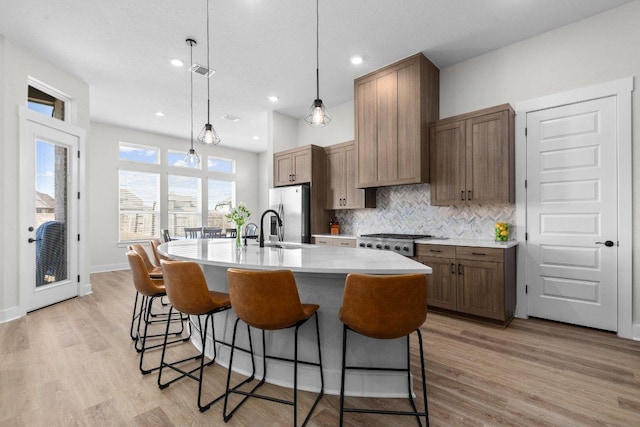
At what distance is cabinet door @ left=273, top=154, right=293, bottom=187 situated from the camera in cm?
549

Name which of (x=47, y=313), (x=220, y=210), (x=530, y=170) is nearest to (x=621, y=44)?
(x=530, y=170)

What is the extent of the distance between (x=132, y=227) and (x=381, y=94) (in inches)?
245

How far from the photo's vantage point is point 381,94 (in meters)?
4.22

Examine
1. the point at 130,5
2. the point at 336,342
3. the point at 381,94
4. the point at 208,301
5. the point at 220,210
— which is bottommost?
the point at 336,342

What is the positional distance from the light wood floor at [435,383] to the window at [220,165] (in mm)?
5701

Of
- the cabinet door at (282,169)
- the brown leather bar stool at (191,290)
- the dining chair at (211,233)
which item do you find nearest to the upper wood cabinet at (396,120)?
the cabinet door at (282,169)

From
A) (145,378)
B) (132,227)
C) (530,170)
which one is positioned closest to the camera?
(145,378)

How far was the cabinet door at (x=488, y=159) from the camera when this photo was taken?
3.41m

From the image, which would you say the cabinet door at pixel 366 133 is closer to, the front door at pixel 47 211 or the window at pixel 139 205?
the front door at pixel 47 211

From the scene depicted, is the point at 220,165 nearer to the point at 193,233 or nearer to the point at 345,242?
the point at 193,233

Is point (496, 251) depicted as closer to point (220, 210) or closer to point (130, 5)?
point (130, 5)

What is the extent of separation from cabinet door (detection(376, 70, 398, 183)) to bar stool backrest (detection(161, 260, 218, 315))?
291cm

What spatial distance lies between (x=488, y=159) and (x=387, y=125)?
53.1 inches

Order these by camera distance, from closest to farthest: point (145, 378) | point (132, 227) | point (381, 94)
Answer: point (145, 378) < point (381, 94) < point (132, 227)
